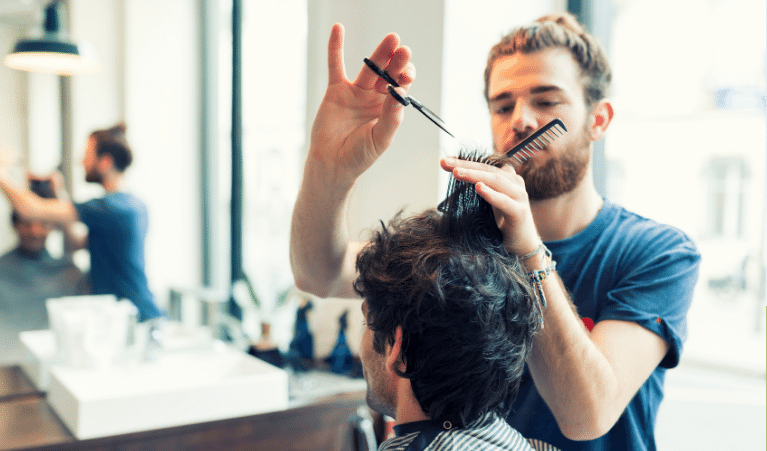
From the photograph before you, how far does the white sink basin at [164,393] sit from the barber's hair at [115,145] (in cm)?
73

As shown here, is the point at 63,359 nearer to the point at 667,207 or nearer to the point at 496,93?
the point at 496,93

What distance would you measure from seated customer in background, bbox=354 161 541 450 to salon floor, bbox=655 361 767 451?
127cm

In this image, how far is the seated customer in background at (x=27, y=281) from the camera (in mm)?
1822

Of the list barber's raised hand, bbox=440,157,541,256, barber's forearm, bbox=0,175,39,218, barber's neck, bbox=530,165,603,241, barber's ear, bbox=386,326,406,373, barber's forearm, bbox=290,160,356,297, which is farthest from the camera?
barber's forearm, bbox=0,175,39,218

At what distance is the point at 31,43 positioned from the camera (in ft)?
6.02

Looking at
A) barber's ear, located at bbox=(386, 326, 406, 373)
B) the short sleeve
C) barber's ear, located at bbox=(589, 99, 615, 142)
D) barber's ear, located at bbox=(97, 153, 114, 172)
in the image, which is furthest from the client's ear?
barber's ear, located at bbox=(97, 153, 114, 172)

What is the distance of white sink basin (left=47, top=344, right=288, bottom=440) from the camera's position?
5.57ft

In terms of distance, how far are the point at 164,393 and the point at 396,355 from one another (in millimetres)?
1181

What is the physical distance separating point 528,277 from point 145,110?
1.75 m

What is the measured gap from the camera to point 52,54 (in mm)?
1879

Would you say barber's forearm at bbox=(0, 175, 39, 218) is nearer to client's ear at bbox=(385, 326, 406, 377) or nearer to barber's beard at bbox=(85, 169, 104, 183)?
barber's beard at bbox=(85, 169, 104, 183)

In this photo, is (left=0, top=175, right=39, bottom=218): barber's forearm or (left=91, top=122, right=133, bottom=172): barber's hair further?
(left=91, top=122, right=133, bottom=172): barber's hair

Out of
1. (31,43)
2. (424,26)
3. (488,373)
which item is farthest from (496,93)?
(31,43)

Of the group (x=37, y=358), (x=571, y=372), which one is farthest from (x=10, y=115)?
(x=571, y=372)
